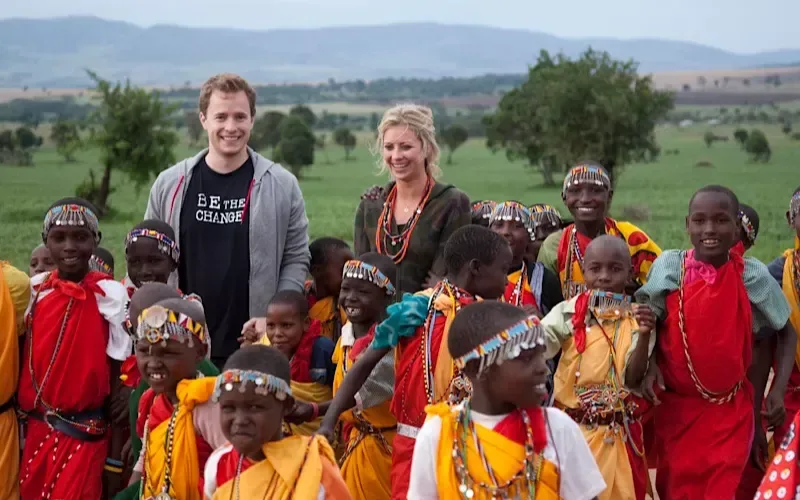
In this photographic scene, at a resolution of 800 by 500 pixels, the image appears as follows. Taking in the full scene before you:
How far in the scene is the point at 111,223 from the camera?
1275 inches

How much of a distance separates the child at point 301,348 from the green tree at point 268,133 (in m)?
65.4

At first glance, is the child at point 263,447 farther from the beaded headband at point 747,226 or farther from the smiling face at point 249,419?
the beaded headband at point 747,226

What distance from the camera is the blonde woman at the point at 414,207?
19.5 feet

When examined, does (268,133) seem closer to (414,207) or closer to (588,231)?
(414,207)

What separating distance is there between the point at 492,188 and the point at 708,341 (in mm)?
48182

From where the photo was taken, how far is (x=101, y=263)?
6605mm

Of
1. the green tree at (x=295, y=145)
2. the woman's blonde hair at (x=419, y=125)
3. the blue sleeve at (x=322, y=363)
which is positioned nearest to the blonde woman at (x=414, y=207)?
the woman's blonde hair at (x=419, y=125)

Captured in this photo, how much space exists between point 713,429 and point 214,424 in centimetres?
255

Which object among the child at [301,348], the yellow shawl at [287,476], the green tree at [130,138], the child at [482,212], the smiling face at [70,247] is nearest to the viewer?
the yellow shawl at [287,476]

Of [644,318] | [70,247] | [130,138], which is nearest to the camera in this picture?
[644,318]

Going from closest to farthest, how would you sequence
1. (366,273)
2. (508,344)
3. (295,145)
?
(508,344) → (366,273) → (295,145)

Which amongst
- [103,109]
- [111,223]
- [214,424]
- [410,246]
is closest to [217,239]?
[410,246]

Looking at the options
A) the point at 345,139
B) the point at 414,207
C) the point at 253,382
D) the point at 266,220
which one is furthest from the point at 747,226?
the point at 345,139

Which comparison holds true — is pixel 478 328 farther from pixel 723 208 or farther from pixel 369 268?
pixel 723 208
